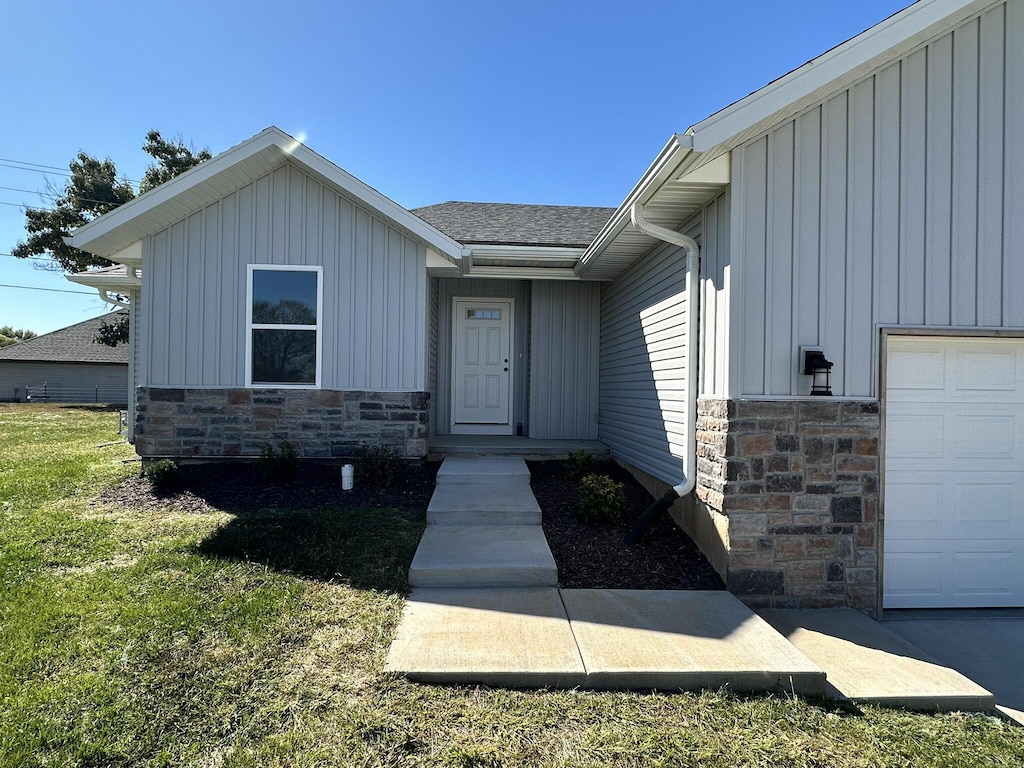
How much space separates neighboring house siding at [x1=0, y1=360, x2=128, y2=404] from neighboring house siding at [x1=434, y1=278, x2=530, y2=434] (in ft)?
74.6

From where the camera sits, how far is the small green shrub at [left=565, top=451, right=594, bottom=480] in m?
6.44

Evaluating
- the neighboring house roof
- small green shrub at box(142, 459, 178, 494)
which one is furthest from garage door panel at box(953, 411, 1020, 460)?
the neighboring house roof

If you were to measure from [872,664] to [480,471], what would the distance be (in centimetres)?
394

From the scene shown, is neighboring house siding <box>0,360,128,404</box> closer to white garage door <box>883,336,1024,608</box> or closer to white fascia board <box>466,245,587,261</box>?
white fascia board <box>466,245,587,261</box>

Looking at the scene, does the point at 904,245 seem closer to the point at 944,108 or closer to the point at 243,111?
the point at 944,108

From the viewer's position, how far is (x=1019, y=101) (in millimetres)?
4016

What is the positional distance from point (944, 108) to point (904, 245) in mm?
1071

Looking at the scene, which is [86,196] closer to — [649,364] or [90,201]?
[90,201]

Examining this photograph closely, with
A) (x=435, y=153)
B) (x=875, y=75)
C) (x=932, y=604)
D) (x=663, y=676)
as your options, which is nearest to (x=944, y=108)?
(x=875, y=75)

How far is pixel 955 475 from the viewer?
4.19 meters

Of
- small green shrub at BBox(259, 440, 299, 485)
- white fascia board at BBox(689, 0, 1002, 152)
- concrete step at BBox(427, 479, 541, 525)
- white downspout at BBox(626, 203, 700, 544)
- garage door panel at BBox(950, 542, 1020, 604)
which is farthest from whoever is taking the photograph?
small green shrub at BBox(259, 440, 299, 485)

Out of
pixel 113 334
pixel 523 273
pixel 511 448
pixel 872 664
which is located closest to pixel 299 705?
pixel 872 664

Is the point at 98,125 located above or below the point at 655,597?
above

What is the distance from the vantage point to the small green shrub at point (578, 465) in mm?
6441
